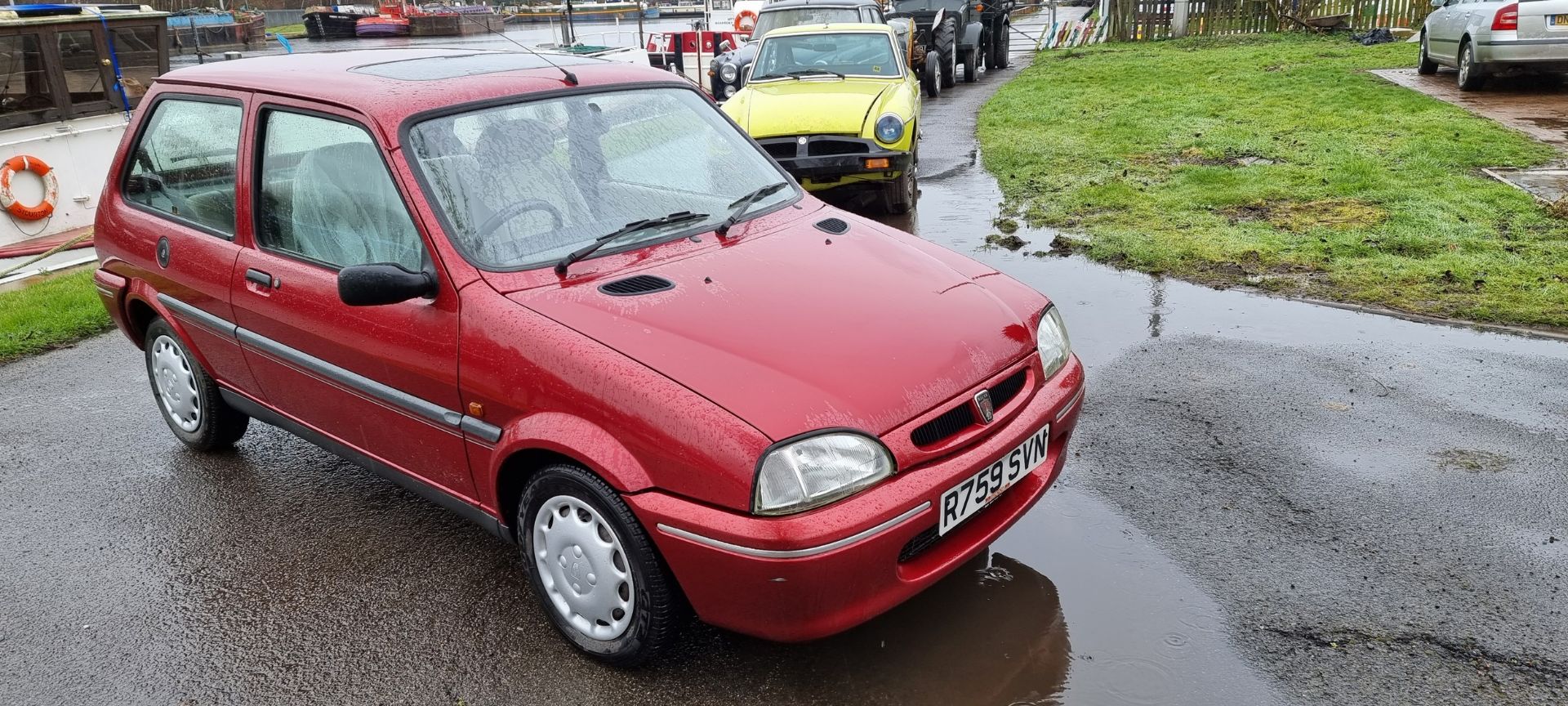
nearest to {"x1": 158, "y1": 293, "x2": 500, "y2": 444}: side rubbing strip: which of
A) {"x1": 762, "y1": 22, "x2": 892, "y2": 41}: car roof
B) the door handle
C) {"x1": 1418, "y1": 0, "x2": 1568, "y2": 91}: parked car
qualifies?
the door handle

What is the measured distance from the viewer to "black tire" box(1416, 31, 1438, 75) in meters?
15.7

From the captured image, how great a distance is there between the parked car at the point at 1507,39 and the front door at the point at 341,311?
47.2 ft

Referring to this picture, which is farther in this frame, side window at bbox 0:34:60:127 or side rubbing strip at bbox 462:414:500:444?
side window at bbox 0:34:60:127

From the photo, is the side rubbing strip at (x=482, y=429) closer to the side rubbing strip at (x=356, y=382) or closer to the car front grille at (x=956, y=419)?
the side rubbing strip at (x=356, y=382)

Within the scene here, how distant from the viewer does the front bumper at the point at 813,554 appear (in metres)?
2.67

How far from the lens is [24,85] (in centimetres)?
992

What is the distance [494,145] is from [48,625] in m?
2.18

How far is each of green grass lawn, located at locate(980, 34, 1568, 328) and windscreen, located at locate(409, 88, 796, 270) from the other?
4039 millimetres

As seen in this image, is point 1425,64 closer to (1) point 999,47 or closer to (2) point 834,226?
(1) point 999,47

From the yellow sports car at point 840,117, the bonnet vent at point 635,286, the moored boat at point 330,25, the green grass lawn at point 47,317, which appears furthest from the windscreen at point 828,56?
the moored boat at point 330,25

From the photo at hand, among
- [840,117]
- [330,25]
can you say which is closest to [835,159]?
[840,117]

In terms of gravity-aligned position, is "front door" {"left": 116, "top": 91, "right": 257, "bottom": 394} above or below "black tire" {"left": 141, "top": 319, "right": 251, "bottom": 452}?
above

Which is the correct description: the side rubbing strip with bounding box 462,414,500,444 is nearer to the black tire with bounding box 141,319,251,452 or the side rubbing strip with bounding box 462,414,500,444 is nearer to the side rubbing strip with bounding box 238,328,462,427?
the side rubbing strip with bounding box 238,328,462,427

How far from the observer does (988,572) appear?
3.68 meters
